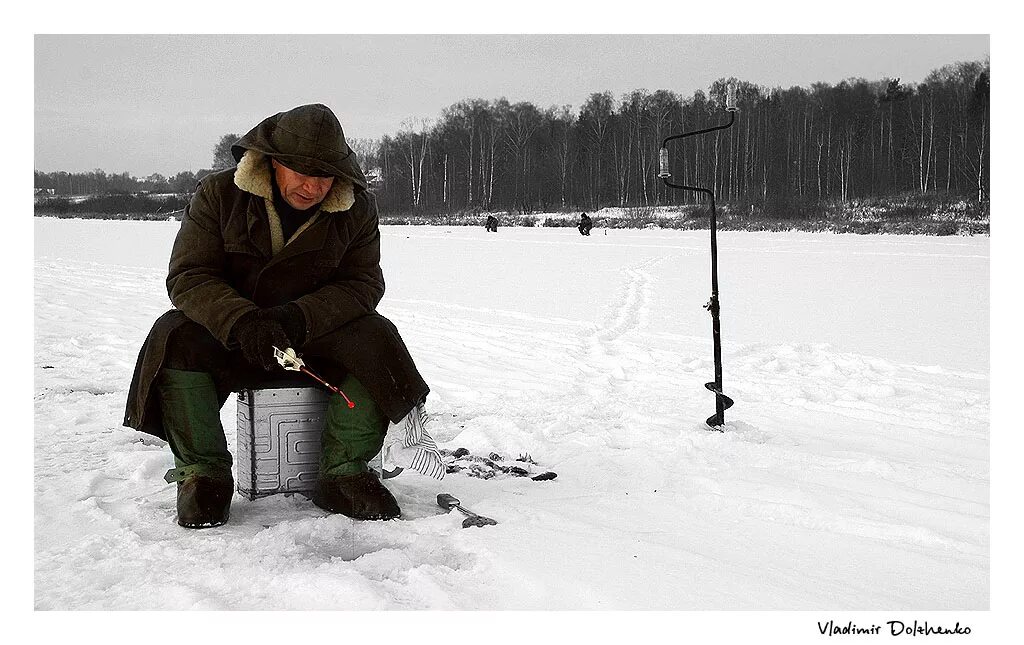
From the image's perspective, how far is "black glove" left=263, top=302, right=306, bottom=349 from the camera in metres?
2.53

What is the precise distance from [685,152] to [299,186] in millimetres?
32298

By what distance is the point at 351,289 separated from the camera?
2.75 metres

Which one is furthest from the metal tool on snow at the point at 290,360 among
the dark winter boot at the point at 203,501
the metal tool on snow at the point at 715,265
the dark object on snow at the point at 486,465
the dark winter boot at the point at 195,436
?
the metal tool on snow at the point at 715,265

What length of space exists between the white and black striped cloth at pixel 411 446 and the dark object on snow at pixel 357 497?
143 millimetres

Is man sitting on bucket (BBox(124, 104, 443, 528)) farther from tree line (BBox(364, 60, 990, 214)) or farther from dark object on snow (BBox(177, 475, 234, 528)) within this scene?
tree line (BBox(364, 60, 990, 214))

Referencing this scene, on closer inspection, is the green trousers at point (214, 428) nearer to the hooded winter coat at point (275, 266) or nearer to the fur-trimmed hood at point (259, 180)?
the hooded winter coat at point (275, 266)

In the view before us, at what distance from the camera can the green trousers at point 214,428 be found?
2.59 meters
